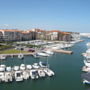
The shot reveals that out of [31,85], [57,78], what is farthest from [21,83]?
[57,78]

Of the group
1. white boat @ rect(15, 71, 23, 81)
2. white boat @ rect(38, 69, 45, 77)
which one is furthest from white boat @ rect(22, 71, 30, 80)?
white boat @ rect(38, 69, 45, 77)

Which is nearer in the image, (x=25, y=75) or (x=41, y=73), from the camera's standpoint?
(x=25, y=75)

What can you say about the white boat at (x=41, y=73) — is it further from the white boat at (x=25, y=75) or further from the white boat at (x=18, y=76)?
the white boat at (x=18, y=76)

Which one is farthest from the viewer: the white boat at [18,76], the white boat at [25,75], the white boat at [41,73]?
the white boat at [41,73]

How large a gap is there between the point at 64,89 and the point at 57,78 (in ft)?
9.12

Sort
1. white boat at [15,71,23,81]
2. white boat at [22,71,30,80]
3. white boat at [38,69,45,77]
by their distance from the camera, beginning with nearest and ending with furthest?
white boat at [15,71,23,81], white boat at [22,71,30,80], white boat at [38,69,45,77]

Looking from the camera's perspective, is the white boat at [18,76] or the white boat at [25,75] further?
the white boat at [25,75]

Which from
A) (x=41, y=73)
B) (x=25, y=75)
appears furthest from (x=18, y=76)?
(x=41, y=73)

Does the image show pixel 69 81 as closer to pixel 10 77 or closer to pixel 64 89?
pixel 64 89

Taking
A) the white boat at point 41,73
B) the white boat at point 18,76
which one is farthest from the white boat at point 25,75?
the white boat at point 41,73

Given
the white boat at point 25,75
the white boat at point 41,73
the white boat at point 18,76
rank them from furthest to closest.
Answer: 1. the white boat at point 41,73
2. the white boat at point 25,75
3. the white boat at point 18,76

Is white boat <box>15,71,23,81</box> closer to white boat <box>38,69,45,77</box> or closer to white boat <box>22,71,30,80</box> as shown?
white boat <box>22,71,30,80</box>

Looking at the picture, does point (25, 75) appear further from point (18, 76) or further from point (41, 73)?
point (41, 73)

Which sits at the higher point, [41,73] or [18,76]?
[41,73]
